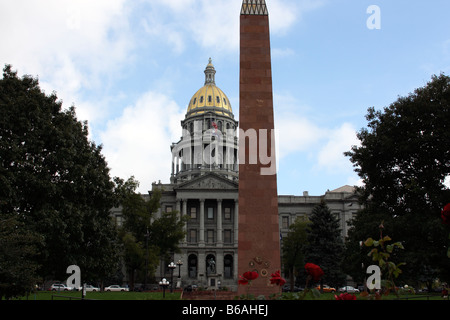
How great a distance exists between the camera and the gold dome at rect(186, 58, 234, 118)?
330ft

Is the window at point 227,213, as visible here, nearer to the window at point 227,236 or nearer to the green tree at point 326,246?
the window at point 227,236

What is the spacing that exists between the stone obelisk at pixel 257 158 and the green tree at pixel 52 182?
914cm

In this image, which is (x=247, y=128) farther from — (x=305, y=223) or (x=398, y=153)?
(x=305, y=223)

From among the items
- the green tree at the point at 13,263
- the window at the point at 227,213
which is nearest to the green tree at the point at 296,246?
the window at the point at 227,213

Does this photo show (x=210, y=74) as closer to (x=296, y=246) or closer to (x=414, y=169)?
(x=296, y=246)

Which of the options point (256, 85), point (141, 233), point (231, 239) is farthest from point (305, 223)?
point (256, 85)

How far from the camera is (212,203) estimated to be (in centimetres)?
7512

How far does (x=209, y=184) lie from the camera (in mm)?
72875

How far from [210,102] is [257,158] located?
87.3 metres

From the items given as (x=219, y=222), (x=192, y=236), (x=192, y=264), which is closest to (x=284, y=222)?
(x=219, y=222)

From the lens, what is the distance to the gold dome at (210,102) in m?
100

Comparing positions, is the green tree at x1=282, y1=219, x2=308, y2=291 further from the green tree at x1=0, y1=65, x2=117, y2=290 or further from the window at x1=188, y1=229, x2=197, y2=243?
the green tree at x1=0, y1=65, x2=117, y2=290
